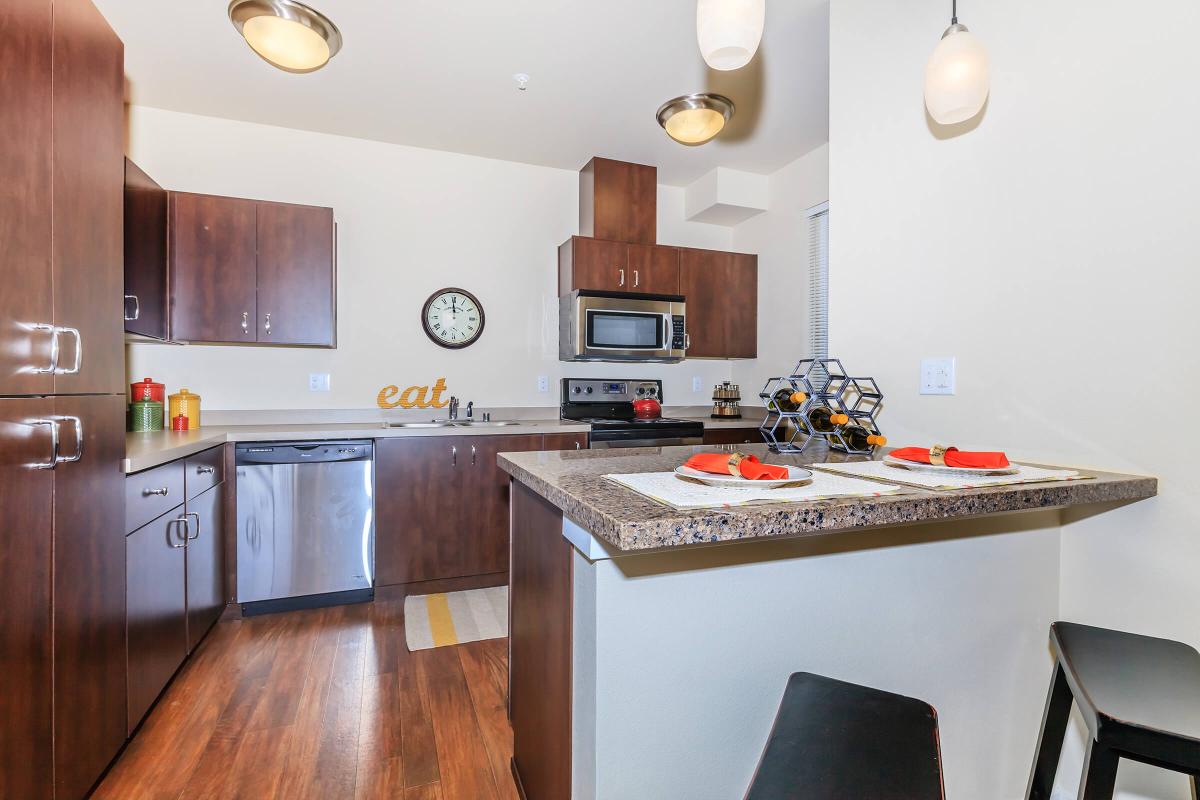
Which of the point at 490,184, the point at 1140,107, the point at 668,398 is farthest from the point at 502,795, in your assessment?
the point at 490,184

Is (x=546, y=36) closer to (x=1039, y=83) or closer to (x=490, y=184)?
(x=490, y=184)

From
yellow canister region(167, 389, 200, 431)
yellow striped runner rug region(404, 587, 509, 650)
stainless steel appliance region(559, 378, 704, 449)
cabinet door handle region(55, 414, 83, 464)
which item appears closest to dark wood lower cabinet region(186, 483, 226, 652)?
yellow canister region(167, 389, 200, 431)

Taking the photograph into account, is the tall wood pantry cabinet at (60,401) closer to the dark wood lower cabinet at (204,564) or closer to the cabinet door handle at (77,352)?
the cabinet door handle at (77,352)

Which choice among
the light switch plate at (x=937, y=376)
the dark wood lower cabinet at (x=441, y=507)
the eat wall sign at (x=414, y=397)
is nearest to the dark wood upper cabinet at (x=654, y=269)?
the dark wood lower cabinet at (x=441, y=507)

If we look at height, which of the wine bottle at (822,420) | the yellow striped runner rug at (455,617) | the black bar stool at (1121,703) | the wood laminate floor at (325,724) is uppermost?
the wine bottle at (822,420)

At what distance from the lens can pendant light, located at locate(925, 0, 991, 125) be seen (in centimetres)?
134

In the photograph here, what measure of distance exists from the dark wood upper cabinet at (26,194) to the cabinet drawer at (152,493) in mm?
573

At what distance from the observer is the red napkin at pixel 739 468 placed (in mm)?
1082

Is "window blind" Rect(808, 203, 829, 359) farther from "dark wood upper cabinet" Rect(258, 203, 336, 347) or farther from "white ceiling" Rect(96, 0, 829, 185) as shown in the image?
"dark wood upper cabinet" Rect(258, 203, 336, 347)

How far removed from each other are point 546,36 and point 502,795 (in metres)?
2.74

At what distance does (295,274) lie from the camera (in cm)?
305

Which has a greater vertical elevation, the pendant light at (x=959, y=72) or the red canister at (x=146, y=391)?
the pendant light at (x=959, y=72)

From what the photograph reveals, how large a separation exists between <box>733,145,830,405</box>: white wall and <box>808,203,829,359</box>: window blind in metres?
0.04

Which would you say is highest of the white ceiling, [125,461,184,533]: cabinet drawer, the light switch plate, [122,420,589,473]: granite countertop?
the white ceiling
